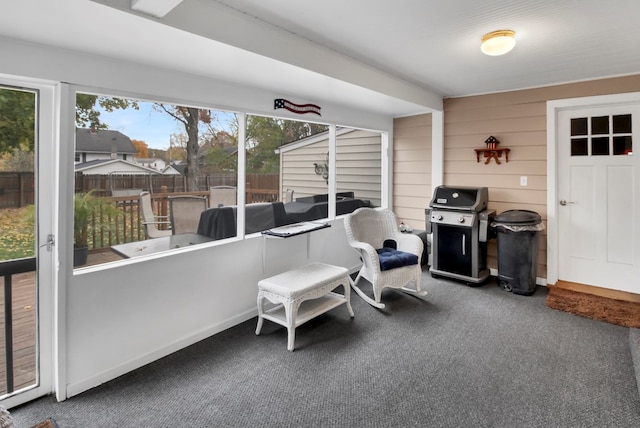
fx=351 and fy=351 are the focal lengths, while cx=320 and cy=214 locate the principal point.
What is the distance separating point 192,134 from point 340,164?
2246 millimetres

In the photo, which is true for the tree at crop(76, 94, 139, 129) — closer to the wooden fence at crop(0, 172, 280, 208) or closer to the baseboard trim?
the wooden fence at crop(0, 172, 280, 208)

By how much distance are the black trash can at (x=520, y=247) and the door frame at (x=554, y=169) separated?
0.29 meters

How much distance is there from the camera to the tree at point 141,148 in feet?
8.66

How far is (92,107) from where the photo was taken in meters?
2.39

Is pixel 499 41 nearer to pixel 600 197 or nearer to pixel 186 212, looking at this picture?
pixel 600 197

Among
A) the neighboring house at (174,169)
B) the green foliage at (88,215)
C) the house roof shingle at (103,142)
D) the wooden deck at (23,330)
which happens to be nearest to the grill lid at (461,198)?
the neighboring house at (174,169)

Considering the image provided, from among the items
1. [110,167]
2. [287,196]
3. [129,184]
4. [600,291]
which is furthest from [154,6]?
[600,291]

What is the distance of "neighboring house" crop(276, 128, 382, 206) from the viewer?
13.4ft

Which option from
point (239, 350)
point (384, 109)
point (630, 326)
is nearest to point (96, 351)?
point (239, 350)

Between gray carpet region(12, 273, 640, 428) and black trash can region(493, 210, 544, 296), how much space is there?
0.68 metres

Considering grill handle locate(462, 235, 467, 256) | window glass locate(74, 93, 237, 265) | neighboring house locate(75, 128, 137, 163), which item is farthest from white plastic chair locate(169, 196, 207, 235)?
grill handle locate(462, 235, 467, 256)

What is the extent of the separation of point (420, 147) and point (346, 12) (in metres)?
3.10

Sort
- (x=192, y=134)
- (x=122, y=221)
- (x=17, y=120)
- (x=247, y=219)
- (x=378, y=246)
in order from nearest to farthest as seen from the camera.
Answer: (x=17, y=120) < (x=122, y=221) < (x=192, y=134) < (x=247, y=219) < (x=378, y=246)

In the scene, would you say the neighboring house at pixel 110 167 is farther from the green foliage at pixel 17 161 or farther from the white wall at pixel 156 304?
the white wall at pixel 156 304
